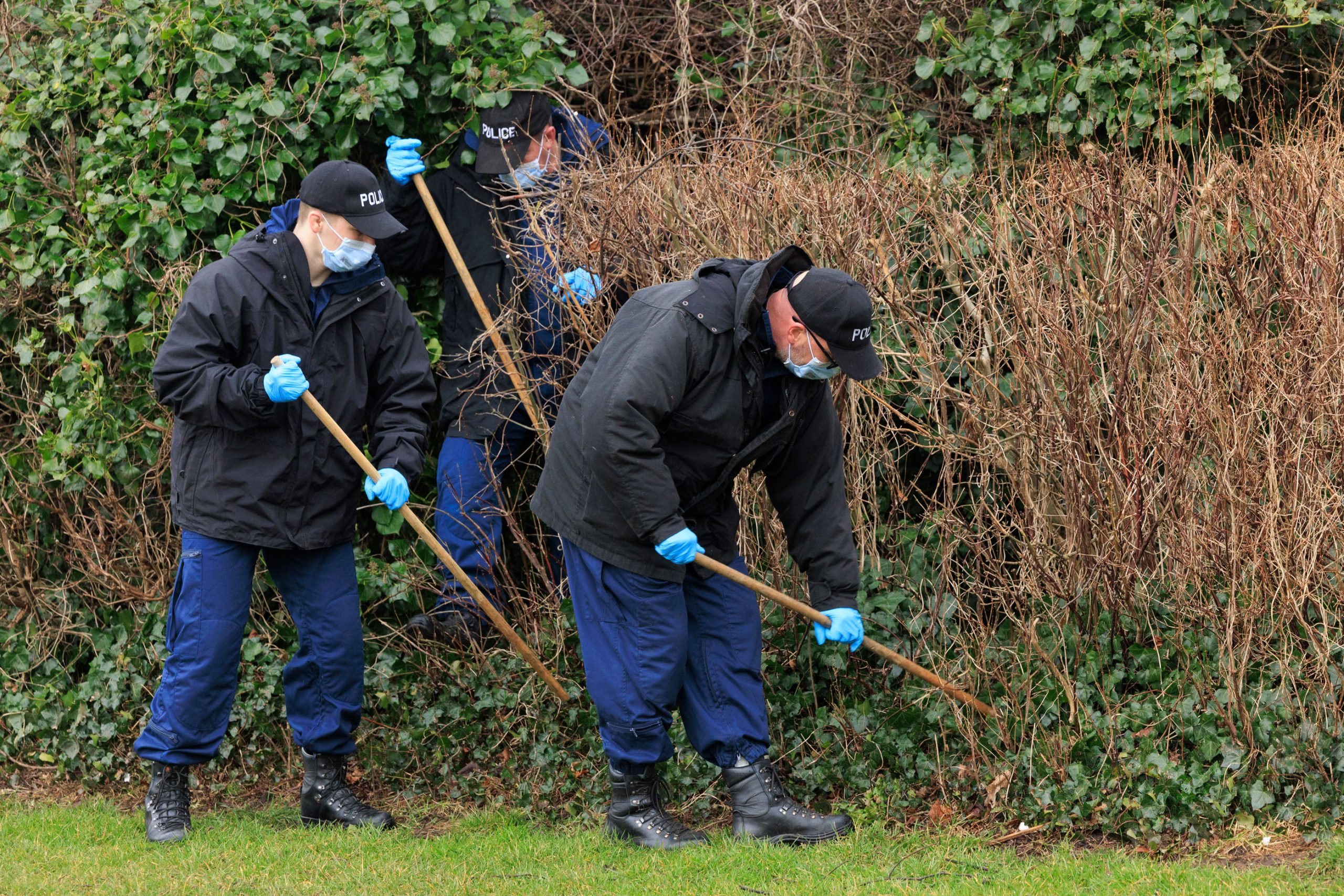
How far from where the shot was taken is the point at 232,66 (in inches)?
230

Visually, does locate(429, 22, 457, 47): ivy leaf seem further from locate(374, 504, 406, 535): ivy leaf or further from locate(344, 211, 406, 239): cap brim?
locate(374, 504, 406, 535): ivy leaf

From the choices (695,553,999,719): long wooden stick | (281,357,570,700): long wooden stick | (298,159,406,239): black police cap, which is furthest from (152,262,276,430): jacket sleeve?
(695,553,999,719): long wooden stick

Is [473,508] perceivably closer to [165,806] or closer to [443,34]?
[165,806]

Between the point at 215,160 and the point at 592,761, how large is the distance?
10.2 feet

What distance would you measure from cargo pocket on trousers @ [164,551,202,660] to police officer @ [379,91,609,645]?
3.79ft

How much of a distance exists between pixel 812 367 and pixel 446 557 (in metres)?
1.59

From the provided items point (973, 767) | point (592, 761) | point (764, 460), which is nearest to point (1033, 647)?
point (973, 767)

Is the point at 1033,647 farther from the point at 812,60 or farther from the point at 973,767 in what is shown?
the point at 812,60

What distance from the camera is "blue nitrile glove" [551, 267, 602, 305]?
527 centimetres

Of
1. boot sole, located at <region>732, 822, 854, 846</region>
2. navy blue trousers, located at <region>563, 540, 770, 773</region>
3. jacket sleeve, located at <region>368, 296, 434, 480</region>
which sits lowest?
boot sole, located at <region>732, 822, 854, 846</region>

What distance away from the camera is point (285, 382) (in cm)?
443

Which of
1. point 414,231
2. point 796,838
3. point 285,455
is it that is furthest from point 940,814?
point 414,231

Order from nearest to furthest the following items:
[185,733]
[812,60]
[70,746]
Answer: [185,733], [70,746], [812,60]

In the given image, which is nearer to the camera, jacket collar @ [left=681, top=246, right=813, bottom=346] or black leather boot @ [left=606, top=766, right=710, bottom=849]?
jacket collar @ [left=681, top=246, right=813, bottom=346]
